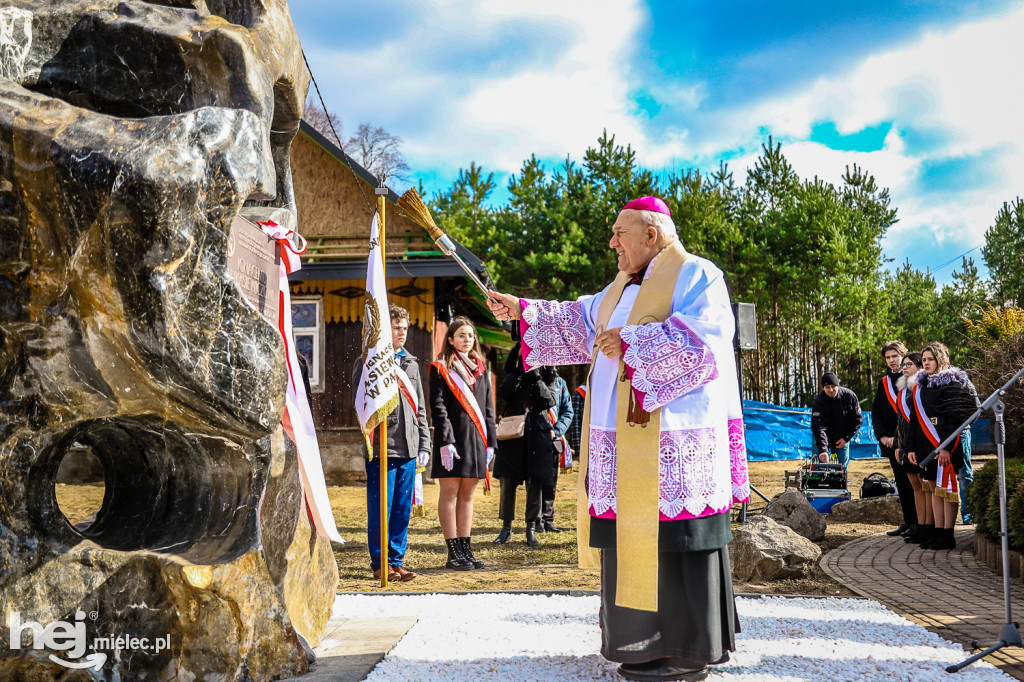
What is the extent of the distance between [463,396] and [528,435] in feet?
4.29

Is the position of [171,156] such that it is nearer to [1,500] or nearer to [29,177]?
[29,177]

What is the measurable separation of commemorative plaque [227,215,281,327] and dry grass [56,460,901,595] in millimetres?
2558

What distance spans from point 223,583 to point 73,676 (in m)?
0.64

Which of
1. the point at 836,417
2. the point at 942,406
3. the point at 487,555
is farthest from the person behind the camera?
the point at 836,417

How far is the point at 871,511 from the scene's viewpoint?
10273 mm

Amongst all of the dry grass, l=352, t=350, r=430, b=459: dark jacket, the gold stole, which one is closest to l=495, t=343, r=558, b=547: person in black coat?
the dry grass

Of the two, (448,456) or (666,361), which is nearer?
(666,361)

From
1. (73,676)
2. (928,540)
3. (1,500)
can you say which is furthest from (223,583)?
(928,540)

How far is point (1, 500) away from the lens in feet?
9.83

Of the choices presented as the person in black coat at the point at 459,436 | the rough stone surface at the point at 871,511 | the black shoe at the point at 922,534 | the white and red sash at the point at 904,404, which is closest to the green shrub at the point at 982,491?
the black shoe at the point at 922,534

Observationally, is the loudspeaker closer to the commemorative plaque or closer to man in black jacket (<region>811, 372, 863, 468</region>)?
man in black jacket (<region>811, 372, 863, 468</region>)

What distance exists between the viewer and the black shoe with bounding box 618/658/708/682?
359 centimetres

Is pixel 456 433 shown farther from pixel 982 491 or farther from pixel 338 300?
pixel 338 300

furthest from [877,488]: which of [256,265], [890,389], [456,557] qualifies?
[256,265]
